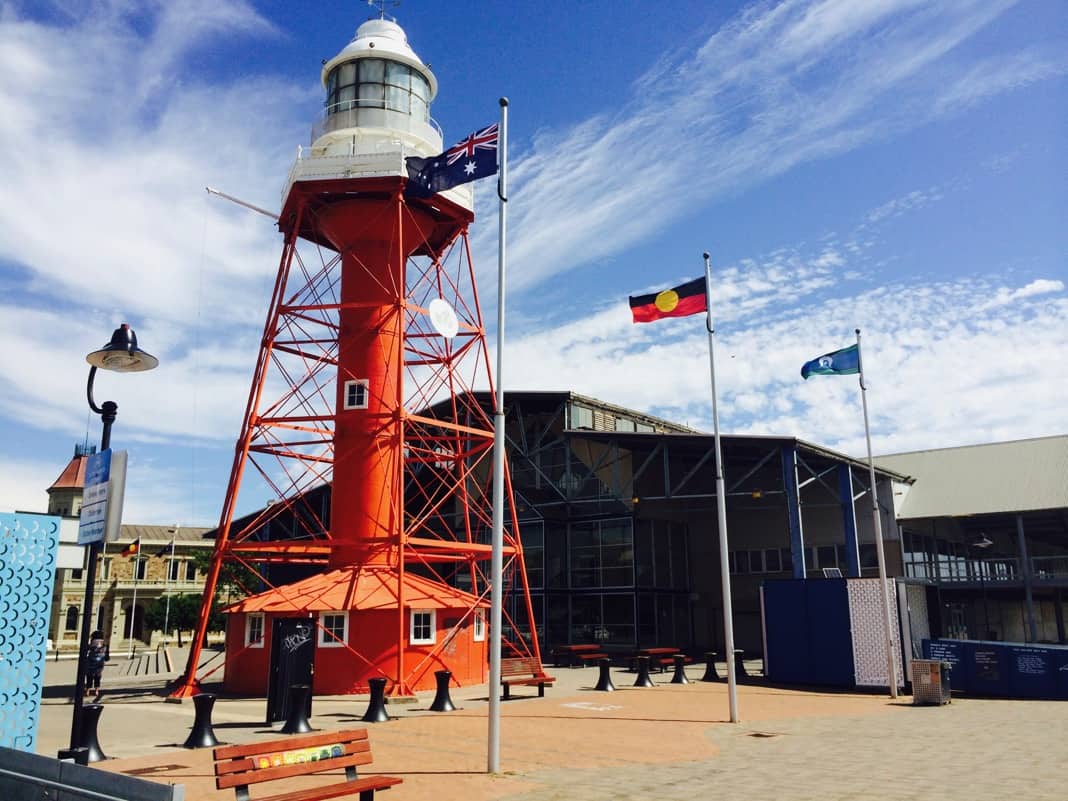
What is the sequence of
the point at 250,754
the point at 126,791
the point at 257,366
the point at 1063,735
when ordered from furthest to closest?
the point at 257,366 → the point at 1063,735 → the point at 250,754 → the point at 126,791

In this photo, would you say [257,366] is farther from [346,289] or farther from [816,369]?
[816,369]

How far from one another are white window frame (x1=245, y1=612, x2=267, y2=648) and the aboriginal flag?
13.3m

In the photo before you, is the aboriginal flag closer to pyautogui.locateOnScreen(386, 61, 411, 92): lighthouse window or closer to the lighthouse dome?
the lighthouse dome

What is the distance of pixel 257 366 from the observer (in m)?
24.8

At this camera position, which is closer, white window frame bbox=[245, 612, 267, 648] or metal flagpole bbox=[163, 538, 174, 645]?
white window frame bbox=[245, 612, 267, 648]

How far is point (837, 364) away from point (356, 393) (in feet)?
45.1

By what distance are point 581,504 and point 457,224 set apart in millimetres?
15893

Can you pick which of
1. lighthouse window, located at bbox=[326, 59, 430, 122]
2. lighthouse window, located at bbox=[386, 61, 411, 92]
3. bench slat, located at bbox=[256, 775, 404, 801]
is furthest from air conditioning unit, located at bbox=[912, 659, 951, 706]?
lighthouse window, located at bbox=[386, 61, 411, 92]

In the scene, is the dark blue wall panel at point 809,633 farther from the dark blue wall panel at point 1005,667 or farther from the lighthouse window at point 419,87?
the lighthouse window at point 419,87

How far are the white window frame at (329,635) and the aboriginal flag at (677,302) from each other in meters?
11.2

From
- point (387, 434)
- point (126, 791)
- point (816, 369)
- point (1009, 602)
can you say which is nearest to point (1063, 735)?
point (816, 369)

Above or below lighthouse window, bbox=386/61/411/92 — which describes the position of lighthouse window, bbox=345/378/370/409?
below

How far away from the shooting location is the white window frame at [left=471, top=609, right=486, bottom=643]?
24812 mm

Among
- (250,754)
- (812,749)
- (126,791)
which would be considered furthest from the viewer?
(812,749)
